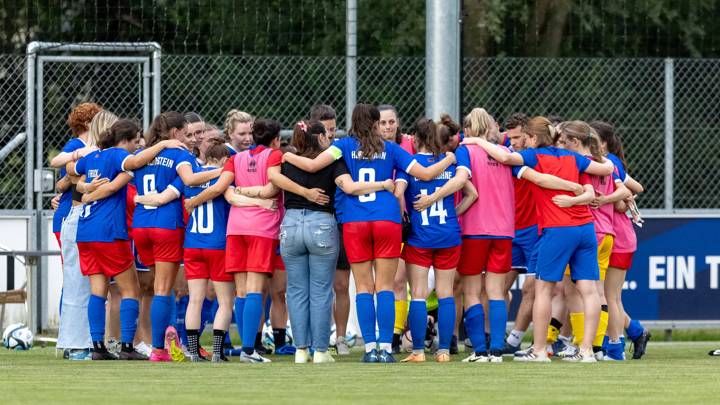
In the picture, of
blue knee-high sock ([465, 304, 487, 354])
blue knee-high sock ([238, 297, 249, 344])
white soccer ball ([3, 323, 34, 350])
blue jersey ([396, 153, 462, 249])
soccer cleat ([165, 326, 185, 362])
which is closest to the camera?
blue jersey ([396, 153, 462, 249])

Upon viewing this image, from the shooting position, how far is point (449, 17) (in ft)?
47.0

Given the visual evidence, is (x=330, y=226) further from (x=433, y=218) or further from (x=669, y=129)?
(x=669, y=129)

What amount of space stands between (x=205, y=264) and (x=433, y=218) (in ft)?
5.67

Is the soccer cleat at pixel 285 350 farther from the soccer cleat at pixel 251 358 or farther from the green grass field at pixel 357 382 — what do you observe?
the soccer cleat at pixel 251 358

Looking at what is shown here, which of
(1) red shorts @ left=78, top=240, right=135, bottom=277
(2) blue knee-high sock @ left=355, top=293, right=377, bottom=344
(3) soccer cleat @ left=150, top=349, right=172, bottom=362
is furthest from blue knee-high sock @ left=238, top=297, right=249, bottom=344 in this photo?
(2) blue knee-high sock @ left=355, top=293, right=377, bottom=344

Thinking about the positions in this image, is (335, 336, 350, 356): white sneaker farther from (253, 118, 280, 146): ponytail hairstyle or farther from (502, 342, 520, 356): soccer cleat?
(253, 118, 280, 146): ponytail hairstyle

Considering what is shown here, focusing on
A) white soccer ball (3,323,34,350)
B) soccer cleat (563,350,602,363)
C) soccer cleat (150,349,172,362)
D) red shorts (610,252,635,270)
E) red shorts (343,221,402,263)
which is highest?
red shorts (343,221,402,263)

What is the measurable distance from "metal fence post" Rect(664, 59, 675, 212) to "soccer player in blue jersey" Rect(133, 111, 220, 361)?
220 inches

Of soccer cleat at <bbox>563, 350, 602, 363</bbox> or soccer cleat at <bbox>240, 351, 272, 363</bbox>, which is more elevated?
soccer cleat at <bbox>563, 350, 602, 363</bbox>

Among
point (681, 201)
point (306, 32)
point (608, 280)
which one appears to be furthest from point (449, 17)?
point (306, 32)

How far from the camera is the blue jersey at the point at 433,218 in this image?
1144cm

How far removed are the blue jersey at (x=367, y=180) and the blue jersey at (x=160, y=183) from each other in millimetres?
1234

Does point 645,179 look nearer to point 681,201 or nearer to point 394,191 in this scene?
point 681,201

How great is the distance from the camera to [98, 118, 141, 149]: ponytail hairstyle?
11.8 meters
